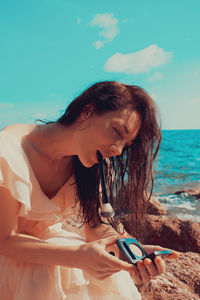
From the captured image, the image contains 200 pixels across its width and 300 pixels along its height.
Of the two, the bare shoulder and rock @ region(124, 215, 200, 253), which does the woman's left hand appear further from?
rock @ region(124, 215, 200, 253)

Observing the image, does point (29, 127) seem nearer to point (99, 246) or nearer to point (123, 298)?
point (99, 246)

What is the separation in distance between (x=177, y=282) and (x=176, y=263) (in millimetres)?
315

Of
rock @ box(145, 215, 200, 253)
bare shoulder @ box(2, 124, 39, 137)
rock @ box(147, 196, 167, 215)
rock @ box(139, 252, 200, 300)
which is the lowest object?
rock @ box(147, 196, 167, 215)

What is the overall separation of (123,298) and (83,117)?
3.46ft

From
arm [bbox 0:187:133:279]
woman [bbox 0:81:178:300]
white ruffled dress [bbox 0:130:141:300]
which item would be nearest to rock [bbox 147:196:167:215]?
woman [bbox 0:81:178:300]

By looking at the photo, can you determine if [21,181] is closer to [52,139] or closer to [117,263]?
[52,139]

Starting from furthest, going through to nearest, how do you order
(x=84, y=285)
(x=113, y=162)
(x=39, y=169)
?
(x=113, y=162), (x=39, y=169), (x=84, y=285)

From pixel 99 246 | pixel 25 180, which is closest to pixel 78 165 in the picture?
pixel 25 180

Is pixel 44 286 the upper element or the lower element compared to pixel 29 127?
lower

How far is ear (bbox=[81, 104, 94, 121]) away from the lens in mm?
1813

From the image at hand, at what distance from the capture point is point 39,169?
1951mm

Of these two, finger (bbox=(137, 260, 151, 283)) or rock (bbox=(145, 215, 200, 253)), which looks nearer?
finger (bbox=(137, 260, 151, 283))

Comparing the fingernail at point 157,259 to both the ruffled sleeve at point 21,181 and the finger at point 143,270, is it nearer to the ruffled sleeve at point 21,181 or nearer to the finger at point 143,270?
the finger at point 143,270

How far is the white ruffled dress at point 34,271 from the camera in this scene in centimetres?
154
